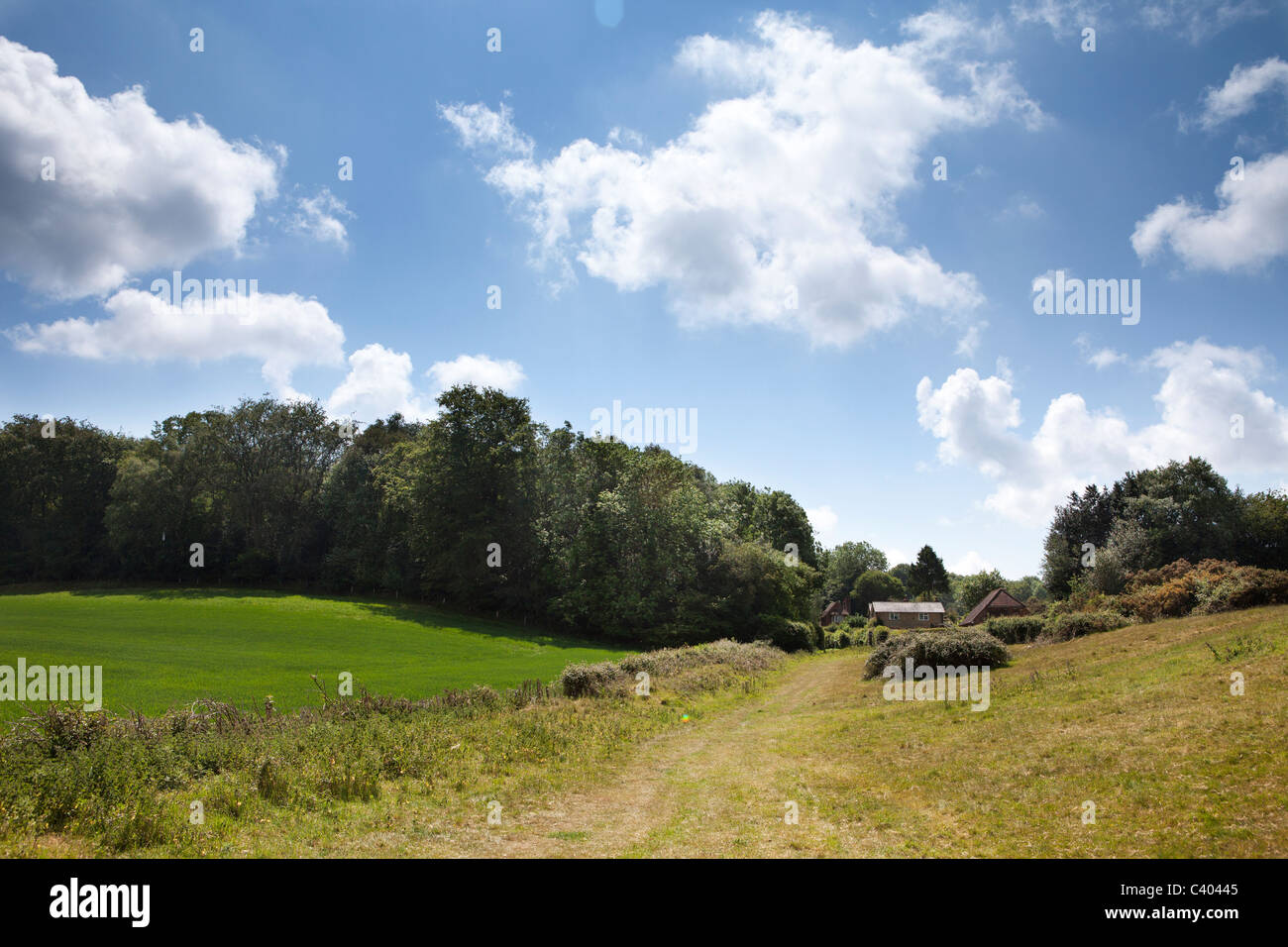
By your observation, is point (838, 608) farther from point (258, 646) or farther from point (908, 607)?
point (258, 646)

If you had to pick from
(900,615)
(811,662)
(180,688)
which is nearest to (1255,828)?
(180,688)

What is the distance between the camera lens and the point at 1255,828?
25.8 ft

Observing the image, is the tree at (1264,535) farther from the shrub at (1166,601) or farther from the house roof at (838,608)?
the house roof at (838,608)

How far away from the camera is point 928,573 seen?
344 ft

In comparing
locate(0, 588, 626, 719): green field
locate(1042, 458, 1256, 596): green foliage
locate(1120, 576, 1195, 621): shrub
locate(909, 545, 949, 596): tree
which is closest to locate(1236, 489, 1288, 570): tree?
locate(1042, 458, 1256, 596): green foliage

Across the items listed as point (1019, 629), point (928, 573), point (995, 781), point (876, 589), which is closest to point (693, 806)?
point (995, 781)

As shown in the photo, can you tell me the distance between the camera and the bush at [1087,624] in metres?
31.4

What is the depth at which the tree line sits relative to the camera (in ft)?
180

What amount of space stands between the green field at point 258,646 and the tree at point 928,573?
75.2m

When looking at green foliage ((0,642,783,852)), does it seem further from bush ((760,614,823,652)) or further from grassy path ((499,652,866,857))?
bush ((760,614,823,652))

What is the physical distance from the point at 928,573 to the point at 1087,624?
3098 inches
